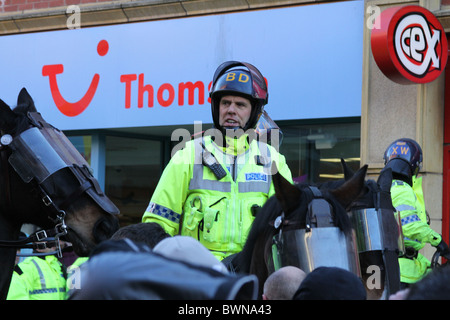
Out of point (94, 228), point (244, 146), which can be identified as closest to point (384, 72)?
point (244, 146)

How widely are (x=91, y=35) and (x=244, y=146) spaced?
690cm

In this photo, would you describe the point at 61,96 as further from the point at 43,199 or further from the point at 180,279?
the point at 180,279

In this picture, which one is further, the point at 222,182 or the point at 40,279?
the point at 40,279

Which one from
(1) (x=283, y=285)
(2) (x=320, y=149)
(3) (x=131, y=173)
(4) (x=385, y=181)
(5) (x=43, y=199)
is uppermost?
(2) (x=320, y=149)

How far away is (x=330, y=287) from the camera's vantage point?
211 cm

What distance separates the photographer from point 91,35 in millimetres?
10914

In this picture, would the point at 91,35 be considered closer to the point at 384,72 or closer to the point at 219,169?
the point at 384,72

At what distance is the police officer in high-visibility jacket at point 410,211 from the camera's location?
6738 mm

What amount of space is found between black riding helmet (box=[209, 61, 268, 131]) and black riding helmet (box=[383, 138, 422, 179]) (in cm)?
288

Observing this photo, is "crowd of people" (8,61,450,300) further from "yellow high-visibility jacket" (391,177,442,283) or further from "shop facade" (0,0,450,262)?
"shop facade" (0,0,450,262)

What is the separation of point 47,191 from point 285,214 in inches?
44.9

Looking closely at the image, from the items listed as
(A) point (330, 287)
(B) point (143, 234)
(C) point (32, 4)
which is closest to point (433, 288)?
(A) point (330, 287)

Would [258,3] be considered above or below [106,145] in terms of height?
above

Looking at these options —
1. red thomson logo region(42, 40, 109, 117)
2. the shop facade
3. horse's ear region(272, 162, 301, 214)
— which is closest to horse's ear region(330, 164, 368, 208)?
horse's ear region(272, 162, 301, 214)
